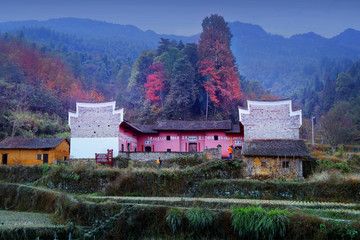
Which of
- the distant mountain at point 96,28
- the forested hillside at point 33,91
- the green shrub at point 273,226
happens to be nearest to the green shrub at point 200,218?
the green shrub at point 273,226

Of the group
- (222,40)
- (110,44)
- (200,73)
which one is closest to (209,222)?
(200,73)

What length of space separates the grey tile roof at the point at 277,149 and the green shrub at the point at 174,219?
8893 millimetres

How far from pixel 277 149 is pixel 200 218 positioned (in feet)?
34.3

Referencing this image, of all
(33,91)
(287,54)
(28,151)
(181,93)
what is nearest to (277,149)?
(28,151)

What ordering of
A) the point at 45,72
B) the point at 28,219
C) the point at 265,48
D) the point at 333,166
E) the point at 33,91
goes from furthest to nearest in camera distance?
the point at 265,48, the point at 45,72, the point at 33,91, the point at 333,166, the point at 28,219

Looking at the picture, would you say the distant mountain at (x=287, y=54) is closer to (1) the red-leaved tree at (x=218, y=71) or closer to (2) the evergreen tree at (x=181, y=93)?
(1) the red-leaved tree at (x=218, y=71)

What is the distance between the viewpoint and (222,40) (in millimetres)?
47938

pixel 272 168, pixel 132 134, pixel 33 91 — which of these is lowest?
pixel 272 168

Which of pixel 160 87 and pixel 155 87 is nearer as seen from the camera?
pixel 160 87

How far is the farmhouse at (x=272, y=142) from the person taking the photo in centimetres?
2120

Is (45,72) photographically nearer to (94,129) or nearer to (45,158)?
(45,158)

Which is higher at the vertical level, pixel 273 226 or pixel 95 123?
pixel 95 123

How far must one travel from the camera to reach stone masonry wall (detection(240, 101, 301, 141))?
2695 cm

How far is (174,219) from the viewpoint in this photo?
1363 centimetres
